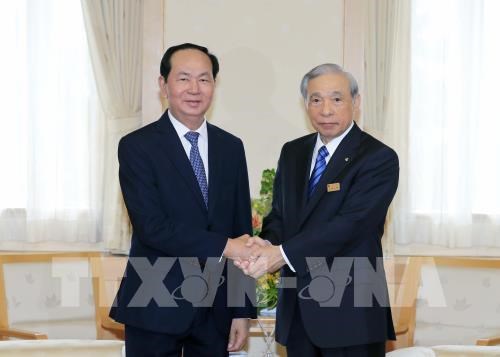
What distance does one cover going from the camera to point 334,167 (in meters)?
2.63

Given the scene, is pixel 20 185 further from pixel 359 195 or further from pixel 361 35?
pixel 359 195

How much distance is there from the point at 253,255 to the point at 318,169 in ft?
1.26

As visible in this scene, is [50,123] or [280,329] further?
[50,123]

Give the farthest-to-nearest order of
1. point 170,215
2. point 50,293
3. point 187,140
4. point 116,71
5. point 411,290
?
point 116,71 < point 50,293 < point 411,290 < point 187,140 < point 170,215

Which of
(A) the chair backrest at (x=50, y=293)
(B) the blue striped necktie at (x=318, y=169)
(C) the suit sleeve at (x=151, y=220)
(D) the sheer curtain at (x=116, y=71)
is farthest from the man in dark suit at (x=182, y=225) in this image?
(D) the sheer curtain at (x=116, y=71)

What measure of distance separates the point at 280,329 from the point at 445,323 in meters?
2.50

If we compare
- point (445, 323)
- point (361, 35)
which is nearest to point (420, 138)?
point (361, 35)

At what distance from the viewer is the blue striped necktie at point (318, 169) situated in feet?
8.76

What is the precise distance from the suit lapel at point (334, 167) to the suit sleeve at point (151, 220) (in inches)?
12.6

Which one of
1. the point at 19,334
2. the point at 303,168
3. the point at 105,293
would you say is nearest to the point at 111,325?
the point at 105,293

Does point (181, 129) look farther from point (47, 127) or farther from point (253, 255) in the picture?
point (47, 127)

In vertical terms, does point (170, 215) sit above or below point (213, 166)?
below

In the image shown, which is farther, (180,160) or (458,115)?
(458,115)

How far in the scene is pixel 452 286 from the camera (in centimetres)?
482
